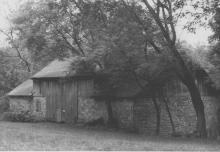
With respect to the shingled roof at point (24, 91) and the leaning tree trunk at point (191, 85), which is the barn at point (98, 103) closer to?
the shingled roof at point (24, 91)

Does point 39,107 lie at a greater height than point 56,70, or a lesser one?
lesser

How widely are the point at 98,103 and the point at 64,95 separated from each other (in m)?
4.32

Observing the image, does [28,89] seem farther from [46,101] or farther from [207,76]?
[207,76]

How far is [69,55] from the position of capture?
3016cm

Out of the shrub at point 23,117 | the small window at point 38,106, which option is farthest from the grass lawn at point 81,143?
the small window at point 38,106

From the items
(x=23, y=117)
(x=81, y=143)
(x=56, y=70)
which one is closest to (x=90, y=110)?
(x=56, y=70)

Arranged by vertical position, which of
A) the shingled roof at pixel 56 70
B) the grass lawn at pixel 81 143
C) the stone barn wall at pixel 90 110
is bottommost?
the grass lawn at pixel 81 143

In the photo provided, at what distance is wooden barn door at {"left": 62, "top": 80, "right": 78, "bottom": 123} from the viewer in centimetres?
3309

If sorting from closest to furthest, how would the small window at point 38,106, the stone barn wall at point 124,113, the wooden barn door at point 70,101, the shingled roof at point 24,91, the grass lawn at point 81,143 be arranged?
the grass lawn at point 81,143 < the stone barn wall at point 124,113 < the wooden barn door at point 70,101 < the small window at point 38,106 < the shingled roof at point 24,91

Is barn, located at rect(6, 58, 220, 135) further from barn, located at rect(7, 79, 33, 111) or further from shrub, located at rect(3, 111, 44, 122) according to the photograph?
shrub, located at rect(3, 111, 44, 122)

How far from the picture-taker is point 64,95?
34.2 metres

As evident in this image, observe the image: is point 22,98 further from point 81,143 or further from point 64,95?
point 81,143

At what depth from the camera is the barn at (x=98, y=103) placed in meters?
28.7

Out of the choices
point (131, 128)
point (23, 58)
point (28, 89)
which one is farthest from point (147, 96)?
point (23, 58)
